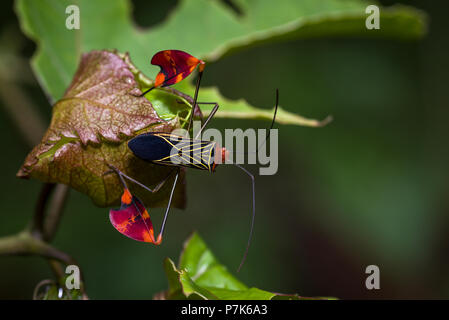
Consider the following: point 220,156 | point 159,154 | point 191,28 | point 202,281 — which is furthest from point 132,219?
point 191,28

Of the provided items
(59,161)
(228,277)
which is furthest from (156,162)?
(228,277)

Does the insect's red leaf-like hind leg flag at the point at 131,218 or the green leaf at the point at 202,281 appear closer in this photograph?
the insect's red leaf-like hind leg flag at the point at 131,218

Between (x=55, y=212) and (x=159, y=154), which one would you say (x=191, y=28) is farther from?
(x=159, y=154)

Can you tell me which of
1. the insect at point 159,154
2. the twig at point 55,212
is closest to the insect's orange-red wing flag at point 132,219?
the insect at point 159,154

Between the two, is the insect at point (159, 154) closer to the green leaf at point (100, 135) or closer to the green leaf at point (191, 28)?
the green leaf at point (100, 135)

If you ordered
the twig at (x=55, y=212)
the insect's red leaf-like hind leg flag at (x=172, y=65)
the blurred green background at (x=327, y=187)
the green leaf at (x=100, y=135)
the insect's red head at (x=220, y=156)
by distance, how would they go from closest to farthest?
the green leaf at (x=100, y=135) → the insect's red leaf-like hind leg flag at (x=172, y=65) → the insect's red head at (x=220, y=156) → the twig at (x=55, y=212) → the blurred green background at (x=327, y=187)

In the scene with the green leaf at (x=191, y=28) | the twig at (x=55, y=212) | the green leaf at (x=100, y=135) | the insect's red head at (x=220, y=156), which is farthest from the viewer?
the green leaf at (x=191, y=28)

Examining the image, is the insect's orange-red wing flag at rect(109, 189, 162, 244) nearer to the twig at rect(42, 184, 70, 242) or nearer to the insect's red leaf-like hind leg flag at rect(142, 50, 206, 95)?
the insect's red leaf-like hind leg flag at rect(142, 50, 206, 95)
